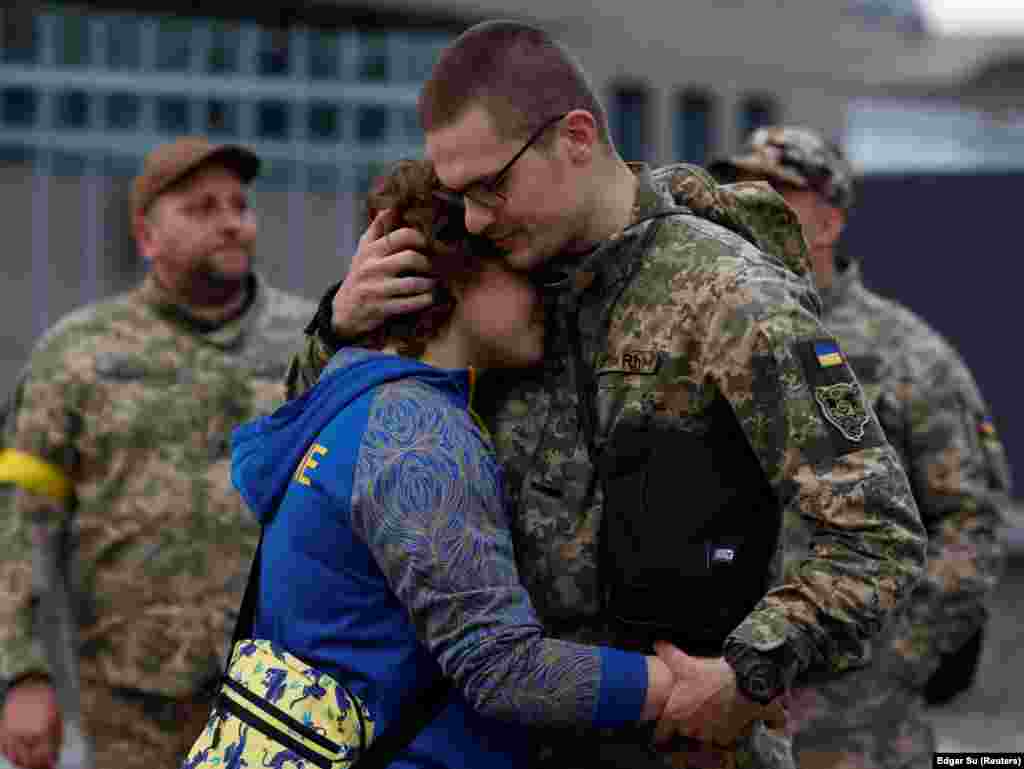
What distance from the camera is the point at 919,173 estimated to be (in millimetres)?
12656

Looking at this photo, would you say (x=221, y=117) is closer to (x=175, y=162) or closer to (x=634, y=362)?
(x=175, y=162)

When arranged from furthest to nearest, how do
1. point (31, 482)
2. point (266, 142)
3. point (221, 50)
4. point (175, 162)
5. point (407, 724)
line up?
point (266, 142), point (221, 50), point (175, 162), point (31, 482), point (407, 724)

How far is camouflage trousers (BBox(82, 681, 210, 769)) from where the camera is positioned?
4.91m

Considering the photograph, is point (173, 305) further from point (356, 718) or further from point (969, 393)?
point (356, 718)

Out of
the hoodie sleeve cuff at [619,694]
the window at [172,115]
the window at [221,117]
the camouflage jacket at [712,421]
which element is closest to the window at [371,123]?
the window at [221,117]

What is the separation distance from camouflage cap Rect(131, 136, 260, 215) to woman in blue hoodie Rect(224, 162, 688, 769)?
2670 mm

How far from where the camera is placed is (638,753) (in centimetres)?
274

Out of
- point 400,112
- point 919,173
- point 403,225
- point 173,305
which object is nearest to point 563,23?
point 400,112

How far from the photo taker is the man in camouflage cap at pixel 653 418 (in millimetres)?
2539

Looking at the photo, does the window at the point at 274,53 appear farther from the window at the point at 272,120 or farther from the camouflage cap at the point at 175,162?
the camouflage cap at the point at 175,162

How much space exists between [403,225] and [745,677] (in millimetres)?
913

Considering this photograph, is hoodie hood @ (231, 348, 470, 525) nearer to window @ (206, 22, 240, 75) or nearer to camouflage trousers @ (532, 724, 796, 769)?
camouflage trousers @ (532, 724, 796, 769)

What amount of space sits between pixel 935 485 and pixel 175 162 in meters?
2.43

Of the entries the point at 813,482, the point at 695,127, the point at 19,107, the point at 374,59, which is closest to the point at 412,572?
the point at 813,482
